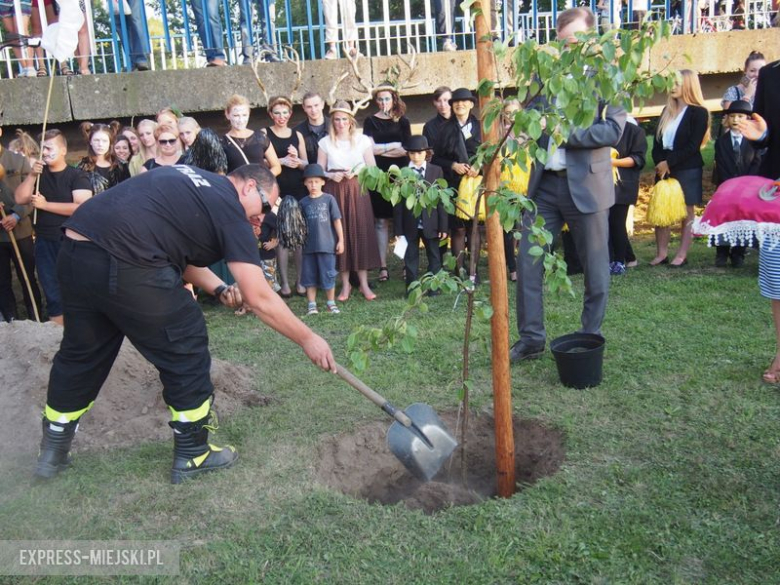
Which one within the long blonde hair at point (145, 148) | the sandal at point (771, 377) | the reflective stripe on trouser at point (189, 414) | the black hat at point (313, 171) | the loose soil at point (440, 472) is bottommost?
the loose soil at point (440, 472)

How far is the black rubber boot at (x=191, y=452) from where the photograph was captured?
13.2 ft

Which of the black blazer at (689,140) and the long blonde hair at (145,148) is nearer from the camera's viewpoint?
the long blonde hair at (145,148)

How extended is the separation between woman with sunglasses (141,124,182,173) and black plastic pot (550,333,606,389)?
13.8 feet

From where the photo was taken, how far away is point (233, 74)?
9.91m

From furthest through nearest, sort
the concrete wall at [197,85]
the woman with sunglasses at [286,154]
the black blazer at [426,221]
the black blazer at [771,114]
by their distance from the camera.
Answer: the concrete wall at [197,85], the woman with sunglasses at [286,154], the black blazer at [426,221], the black blazer at [771,114]

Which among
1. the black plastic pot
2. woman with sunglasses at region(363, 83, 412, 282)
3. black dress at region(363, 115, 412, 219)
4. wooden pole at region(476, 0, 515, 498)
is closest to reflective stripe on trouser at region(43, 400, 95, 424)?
wooden pole at region(476, 0, 515, 498)

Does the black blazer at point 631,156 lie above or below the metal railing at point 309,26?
below

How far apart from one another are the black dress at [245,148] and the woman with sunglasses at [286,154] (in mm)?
460

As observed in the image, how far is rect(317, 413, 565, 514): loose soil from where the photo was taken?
4121 millimetres

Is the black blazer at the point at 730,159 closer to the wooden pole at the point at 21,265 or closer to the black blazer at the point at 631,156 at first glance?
the black blazer at the point at 631,156

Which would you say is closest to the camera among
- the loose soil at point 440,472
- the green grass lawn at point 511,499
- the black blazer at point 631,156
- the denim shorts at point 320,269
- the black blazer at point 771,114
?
the green grass lawn at point 511,499

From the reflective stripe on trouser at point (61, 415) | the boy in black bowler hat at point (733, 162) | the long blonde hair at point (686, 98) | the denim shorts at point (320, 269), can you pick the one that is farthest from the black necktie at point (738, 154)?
the reflective stripe on trouser at point (61, 415)

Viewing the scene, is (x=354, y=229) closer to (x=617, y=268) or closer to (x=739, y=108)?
(x=617, y=268)

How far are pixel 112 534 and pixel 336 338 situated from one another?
10.3 ft
